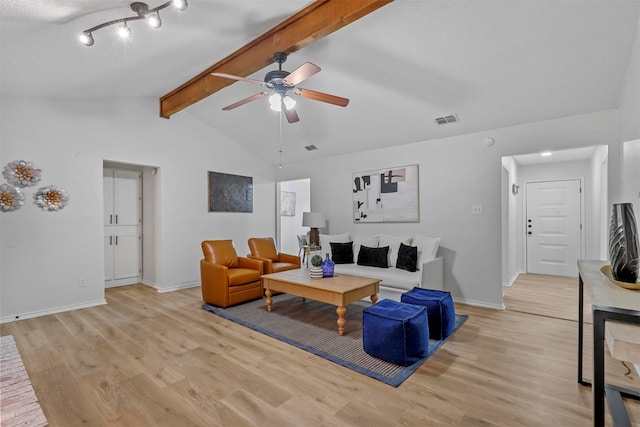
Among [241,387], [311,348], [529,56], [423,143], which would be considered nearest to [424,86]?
[529,56]

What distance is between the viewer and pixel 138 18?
7.86 ft

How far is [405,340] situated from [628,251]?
1.50 metres

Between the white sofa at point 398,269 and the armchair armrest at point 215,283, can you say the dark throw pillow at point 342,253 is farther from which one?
the armchair armrest at point 215,283

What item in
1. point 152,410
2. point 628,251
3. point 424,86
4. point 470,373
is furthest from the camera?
point 424,86

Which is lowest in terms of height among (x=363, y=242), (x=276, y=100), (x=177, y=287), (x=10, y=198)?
(x=177, y=287)

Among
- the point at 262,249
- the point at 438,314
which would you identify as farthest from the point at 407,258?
the point at 262,249

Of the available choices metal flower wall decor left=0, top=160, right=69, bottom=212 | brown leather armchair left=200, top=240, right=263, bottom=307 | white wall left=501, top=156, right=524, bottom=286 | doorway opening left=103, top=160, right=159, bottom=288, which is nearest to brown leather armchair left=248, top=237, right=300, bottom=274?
brown leather armchair left=200, top=240, right=263, bottom=307

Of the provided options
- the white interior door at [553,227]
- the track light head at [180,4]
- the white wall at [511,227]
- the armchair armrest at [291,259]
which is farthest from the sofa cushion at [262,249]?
the white interior door at [553,227]

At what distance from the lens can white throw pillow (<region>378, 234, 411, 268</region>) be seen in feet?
14.6

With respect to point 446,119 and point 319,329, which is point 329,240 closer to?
point 319,329

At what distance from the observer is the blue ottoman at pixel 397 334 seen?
242cm

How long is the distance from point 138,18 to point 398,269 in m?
3.84

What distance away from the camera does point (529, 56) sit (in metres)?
2.79

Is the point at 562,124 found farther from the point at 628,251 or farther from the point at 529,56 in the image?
the point at 628,251
